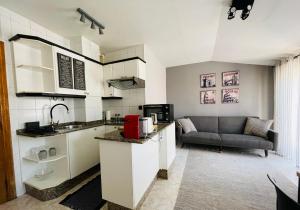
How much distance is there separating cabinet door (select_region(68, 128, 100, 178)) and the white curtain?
3.99m

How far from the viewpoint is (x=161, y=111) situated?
2.68m

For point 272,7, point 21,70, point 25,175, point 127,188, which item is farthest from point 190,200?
point 21,70

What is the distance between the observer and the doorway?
1699 mm

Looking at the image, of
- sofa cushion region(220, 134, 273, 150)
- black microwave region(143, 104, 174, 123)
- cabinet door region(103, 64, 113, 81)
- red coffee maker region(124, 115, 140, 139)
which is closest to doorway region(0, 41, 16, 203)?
cabinet door region(103, 64, 113, 81)

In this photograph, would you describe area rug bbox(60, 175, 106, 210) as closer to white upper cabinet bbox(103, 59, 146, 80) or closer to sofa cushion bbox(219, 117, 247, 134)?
white upper cabinet bbox(103, 59, 146, 80)

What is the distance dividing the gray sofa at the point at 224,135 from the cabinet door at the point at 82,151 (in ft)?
7.30

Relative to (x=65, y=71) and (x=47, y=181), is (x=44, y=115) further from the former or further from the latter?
(x=47, y=181)

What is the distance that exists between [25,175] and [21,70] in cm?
153

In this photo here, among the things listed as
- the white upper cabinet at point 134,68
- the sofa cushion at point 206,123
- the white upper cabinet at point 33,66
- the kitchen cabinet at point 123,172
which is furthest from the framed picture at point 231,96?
the white upper cabinet at point 33,66

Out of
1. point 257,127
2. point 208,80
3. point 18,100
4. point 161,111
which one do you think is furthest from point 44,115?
point 257,127

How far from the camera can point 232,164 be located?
8.83 ft

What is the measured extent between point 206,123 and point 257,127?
120cm

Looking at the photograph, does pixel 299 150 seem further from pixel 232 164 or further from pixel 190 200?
pixel 190 200

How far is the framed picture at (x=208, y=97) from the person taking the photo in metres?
4.15
